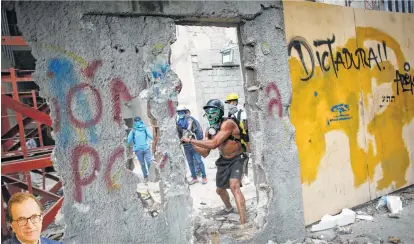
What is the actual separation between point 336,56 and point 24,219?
13.1 feet

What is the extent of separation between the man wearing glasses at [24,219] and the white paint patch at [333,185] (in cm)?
309

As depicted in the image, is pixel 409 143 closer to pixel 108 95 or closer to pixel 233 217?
pixel 233 217

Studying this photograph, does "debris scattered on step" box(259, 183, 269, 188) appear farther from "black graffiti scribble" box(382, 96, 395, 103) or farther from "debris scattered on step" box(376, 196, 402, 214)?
"black graffiti scribble" box(382, 96, 395, 103)

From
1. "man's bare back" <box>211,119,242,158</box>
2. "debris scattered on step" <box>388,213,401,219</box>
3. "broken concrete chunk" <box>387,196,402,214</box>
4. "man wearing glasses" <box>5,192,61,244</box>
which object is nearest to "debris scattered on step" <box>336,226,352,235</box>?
"debris scattered on step" <box>388,213,401,219</box>

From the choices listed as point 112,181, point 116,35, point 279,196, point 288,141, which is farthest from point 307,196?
point 116,35

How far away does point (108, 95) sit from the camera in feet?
8.95

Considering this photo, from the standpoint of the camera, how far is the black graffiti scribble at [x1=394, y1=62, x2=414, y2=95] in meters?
5.00

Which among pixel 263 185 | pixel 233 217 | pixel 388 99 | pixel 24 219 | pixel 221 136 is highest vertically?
pixel 388 99

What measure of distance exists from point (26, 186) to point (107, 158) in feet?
8.76

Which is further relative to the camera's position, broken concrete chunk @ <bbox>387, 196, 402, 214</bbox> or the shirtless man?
broken concrete chunk @ <bbox>387, 196, 402, 214</bbox>

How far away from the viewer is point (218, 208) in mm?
4844

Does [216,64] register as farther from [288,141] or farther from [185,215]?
[185,215]

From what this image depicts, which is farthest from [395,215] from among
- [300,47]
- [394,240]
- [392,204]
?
[300,47]

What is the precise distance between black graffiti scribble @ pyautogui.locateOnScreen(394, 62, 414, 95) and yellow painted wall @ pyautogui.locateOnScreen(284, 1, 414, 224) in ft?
0.05
